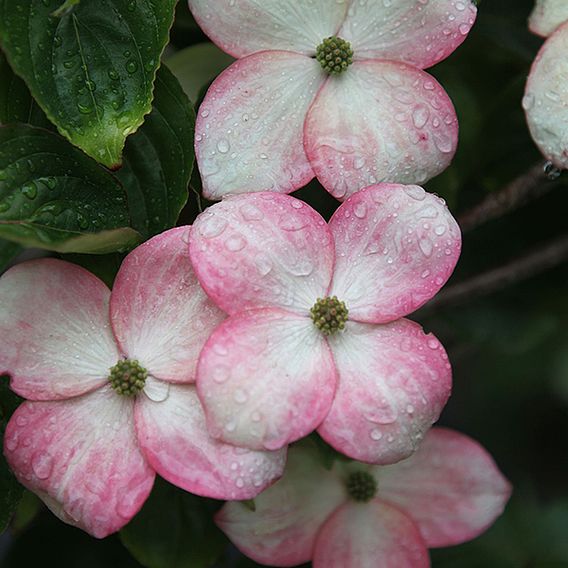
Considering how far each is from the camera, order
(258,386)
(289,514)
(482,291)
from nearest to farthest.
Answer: (258,386) → (289,514) → (482,291)

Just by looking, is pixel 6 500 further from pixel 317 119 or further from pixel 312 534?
→ pixel 317 119

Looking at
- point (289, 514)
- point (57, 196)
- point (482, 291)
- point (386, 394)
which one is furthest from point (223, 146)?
point (482, 291)

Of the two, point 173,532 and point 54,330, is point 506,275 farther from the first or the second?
point 54,330

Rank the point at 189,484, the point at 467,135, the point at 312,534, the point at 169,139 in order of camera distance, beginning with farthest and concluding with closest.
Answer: the point at 467,135 < the point at 312,534 < the point at 169,139 < the point at 189,484

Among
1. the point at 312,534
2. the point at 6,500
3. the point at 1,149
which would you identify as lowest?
the point at 312,534

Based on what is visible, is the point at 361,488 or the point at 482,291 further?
the point at 482,291

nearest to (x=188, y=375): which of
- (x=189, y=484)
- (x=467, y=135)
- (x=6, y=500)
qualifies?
(x=189, y=484)
